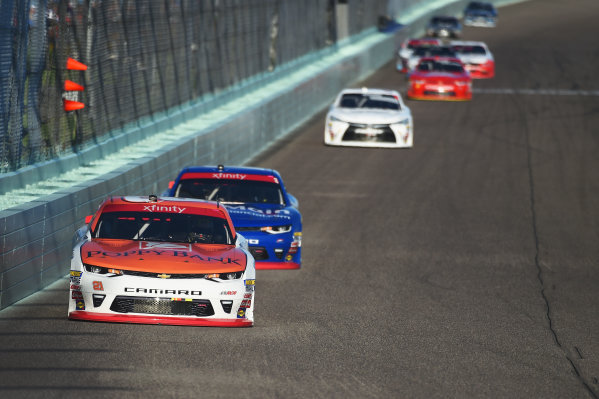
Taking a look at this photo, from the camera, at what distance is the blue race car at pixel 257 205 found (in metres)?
14.1

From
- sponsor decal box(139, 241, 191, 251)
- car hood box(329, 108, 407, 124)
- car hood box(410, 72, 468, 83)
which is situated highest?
sponsor decal box(139, 241, 191, 251)

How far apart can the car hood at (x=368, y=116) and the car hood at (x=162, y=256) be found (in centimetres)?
1592

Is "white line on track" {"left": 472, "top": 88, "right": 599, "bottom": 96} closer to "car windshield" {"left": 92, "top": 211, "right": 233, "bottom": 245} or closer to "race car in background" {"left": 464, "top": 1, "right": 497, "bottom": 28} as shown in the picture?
"car windshield" {"left": 92, "top": 211, "right": 233, "bottom": 245}

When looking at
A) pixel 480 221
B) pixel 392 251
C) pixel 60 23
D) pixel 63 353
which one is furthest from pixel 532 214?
pixel 63 353

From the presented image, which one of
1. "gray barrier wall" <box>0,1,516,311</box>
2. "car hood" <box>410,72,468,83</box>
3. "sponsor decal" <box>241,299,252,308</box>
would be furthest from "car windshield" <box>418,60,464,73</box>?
"sponsor decal" <box>241,299,252,308</box>

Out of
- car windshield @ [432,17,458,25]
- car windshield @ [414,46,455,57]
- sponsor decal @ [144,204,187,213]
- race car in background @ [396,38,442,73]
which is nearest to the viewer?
sponsor decal @ [144,204,187,213]

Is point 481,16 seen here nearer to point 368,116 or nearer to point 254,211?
A: point 368,116

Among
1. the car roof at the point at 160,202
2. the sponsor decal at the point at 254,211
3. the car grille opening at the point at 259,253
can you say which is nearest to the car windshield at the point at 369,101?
the sponsor decal at the point at 254,211

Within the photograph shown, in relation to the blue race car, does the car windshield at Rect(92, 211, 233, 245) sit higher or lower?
higher

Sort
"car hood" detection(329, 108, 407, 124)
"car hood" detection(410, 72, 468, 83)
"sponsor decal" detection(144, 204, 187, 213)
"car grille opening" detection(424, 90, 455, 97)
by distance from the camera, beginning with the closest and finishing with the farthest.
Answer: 1. "sponsor decal" detection(144, 204, 187, 213)
2. "car hood" detection(329, 108, 407, 124)
3. "car grille opening" detection(424, 90, 455, 97)
4. "car hood" detection(410, 72, 468, 83)

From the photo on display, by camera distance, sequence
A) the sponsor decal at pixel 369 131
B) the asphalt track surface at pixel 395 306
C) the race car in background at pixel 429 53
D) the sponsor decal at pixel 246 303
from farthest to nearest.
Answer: the race car in background at pixel 429 53
the sponsor decal at pixel 369 131
the sponsor decal at pixel 246 303
the asphalt track surface at pixel 395 306

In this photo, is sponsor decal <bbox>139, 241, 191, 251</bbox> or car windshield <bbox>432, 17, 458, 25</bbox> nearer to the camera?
sponsor decal <bbox>139, 241, 191, 251</bbox>

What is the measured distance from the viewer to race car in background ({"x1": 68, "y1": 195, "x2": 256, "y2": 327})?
1046 centimetres

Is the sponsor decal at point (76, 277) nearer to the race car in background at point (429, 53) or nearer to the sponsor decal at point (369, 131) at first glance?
the sponsor decal at point (369, 131)
